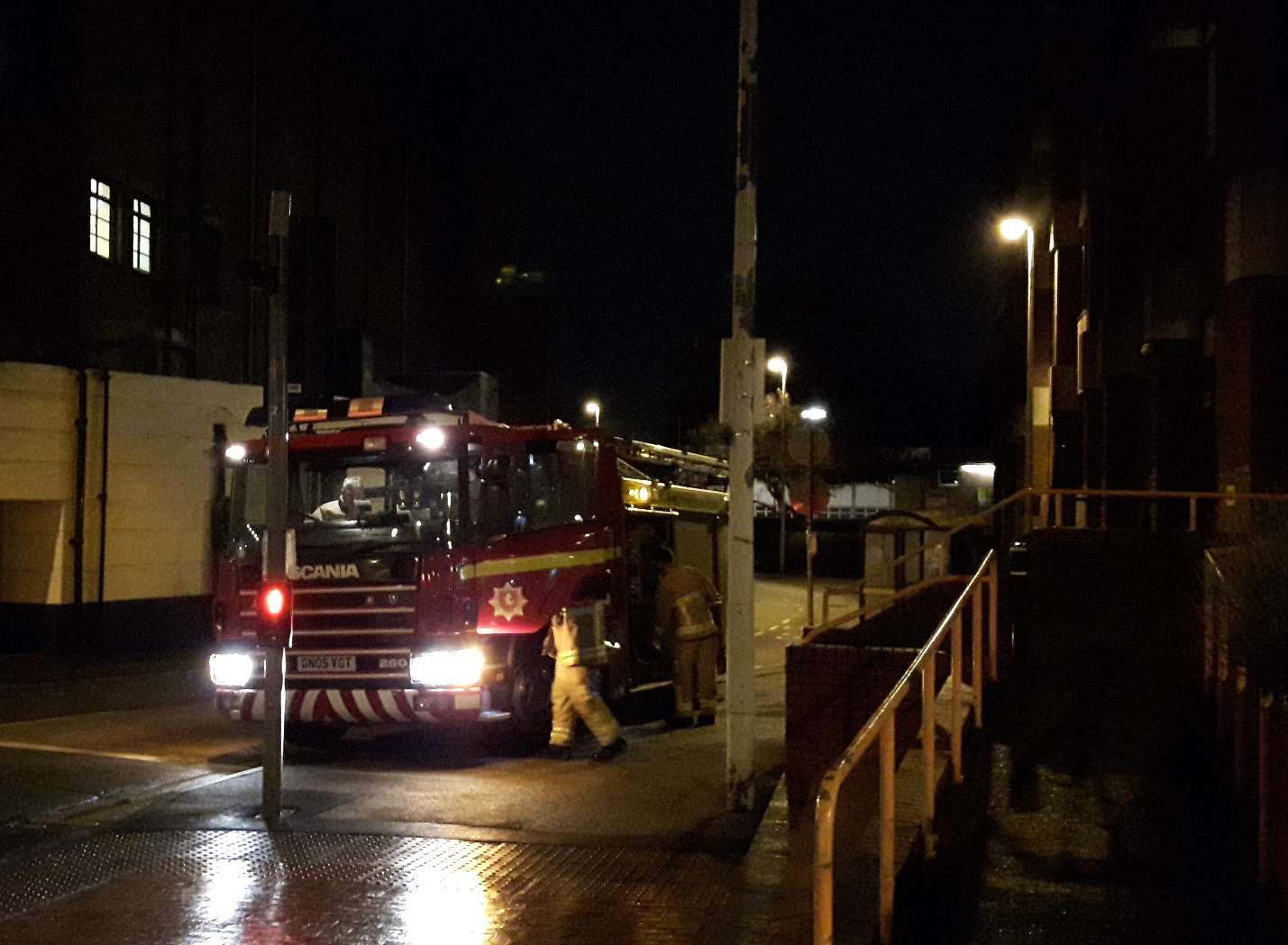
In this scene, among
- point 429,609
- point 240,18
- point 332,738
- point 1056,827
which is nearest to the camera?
point 1056,827

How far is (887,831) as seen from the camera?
5.75m

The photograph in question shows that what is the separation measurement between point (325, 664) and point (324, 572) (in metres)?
0.75

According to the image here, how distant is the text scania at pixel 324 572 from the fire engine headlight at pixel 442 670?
930 millimetres

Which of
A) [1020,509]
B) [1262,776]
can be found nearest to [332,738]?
[1262,776]

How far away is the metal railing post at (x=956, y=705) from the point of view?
7.68 m

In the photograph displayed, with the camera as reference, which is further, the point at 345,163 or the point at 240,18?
the point at 345,163

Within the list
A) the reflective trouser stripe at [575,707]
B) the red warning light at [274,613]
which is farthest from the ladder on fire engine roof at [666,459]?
the red warning light at [274,613]

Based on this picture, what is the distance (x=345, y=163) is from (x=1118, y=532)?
22112 mm

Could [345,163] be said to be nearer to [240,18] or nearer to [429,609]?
[240,18]

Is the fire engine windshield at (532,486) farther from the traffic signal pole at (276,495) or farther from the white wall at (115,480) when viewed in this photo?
the white wall at (115,480)

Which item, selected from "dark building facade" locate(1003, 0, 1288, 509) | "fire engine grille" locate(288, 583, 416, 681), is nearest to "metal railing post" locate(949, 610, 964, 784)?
"fire engine grille" locate(288, 583, 416, 681)

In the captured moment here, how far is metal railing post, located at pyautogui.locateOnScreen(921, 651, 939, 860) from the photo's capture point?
6773 mm

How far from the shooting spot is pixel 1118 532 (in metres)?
11.8

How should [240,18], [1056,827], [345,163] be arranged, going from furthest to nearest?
[345,163], [240,18], [1056,827]
